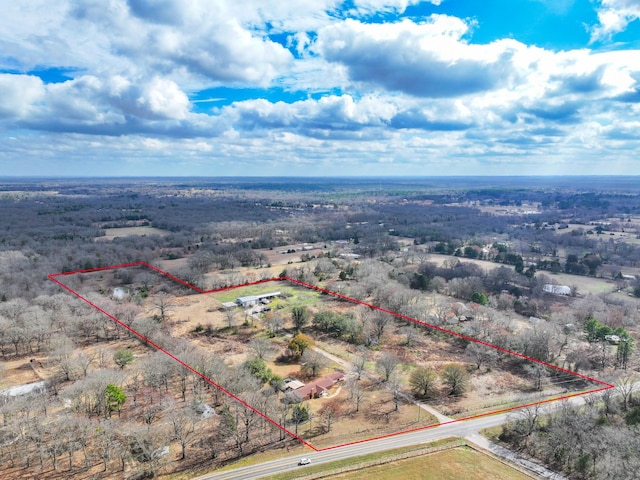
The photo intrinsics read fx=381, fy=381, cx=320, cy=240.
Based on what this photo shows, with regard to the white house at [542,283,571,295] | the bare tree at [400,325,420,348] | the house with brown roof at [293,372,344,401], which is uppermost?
the white house at [542,283,571,295]

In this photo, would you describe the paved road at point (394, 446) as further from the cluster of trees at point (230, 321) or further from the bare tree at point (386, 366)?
the bare tree at point (386, 366)

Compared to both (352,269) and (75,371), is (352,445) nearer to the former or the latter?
(75,371)

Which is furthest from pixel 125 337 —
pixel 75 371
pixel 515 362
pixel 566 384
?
pixel 566 384

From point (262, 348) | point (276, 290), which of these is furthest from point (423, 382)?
point (276, 290)

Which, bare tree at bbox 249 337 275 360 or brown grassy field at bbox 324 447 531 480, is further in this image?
bare tree at bbox 249 337 275 360

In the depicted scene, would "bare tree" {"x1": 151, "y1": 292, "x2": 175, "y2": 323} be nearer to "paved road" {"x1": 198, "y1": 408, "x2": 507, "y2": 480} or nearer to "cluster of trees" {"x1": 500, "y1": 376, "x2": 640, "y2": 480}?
"paved road" {"x1": 198, "y1": 408, "x2": 507, "y2": 480}

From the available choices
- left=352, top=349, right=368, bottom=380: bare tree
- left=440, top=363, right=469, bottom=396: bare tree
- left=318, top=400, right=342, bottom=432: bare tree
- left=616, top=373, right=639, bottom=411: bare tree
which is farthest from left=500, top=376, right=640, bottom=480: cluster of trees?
left=352, top=349, right=368, bottom=380: bare tree

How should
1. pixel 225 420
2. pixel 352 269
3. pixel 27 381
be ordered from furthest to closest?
pixel 352 269 < pixel 27 381 < pixel 225 420

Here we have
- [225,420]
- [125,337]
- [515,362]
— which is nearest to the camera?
[225,420]

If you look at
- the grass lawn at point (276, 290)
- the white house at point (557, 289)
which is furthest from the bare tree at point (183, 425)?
the white house at point (557, 289)

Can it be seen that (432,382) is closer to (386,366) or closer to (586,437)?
(386,366)

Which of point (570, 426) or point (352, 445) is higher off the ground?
point (570, 426)
